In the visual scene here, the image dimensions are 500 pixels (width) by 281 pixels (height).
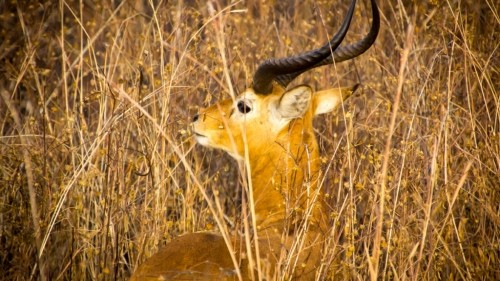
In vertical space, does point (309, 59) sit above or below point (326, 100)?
above

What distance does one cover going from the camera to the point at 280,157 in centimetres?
457

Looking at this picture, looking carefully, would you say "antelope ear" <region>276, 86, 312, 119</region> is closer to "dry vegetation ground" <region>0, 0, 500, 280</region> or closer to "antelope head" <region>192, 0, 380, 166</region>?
"antelope head" <region>192, 0, 380, 166</region>

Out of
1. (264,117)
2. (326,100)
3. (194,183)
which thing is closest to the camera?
(264,117)

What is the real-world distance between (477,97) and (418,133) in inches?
43.6

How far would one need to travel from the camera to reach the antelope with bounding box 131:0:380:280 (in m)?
3.88

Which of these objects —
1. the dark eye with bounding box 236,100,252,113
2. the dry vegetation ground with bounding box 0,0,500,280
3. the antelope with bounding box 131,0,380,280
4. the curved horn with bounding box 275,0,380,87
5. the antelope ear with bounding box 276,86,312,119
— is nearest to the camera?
the antelope with bounding box 131,0,380,280

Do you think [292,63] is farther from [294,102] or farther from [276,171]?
[276,171]

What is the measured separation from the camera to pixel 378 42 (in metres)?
7.41

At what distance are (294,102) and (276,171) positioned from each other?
53 cm

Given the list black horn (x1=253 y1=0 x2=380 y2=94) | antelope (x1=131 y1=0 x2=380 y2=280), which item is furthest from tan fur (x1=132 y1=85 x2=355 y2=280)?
black horn (x1=253 y1=0 x2=380 y2=94)

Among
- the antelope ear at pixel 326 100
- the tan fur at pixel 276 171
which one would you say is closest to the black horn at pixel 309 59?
the tan fur at pixel 276 171

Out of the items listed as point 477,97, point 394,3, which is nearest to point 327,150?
point 477,97

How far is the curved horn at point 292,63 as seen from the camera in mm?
4391

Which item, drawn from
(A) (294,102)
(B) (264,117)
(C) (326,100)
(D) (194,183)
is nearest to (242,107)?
(B) (264,117)
